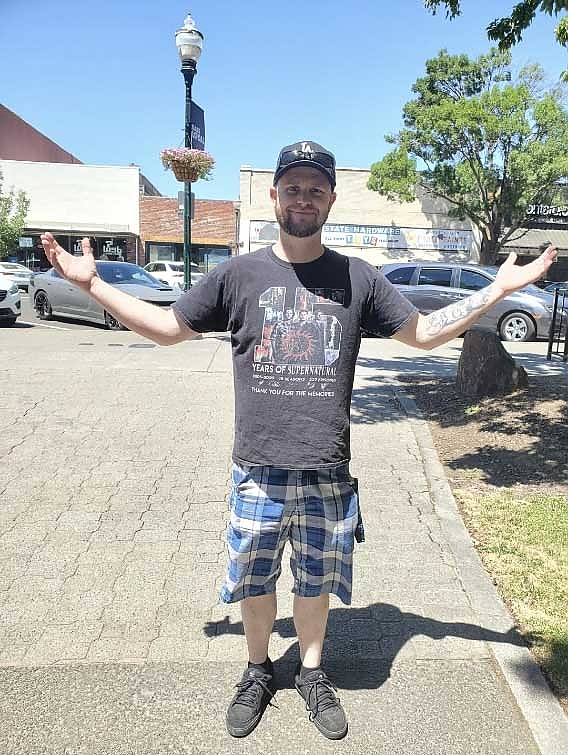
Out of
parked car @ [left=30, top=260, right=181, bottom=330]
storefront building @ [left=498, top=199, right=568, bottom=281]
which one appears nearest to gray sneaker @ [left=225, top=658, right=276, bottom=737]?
parked car @ [left=30, top=260, right=181, bottom=330]

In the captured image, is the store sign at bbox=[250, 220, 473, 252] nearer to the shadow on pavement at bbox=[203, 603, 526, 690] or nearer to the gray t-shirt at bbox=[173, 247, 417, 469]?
the shadow on pavement at bbox=[203, 603, 526, 690]

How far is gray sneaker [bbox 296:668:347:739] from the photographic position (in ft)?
7.68

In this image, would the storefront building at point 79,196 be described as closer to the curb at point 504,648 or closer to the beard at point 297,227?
the curb at point 504,648

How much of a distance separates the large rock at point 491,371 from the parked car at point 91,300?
25.0ft

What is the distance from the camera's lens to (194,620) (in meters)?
3.05

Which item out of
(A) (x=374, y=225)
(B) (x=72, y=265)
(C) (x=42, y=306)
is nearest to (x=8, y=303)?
(C) (x=42, y=306)

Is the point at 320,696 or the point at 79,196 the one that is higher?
the point at 79,196

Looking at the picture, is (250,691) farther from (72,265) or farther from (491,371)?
(491,371)

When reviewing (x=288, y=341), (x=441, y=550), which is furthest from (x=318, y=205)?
(x=441, y=550)

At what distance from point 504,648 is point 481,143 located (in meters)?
→ 26.3

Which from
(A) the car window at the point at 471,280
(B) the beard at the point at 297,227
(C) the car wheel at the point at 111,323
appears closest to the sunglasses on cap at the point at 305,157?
(B) the beard at the point at 297,227

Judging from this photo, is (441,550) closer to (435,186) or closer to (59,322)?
(59,322)

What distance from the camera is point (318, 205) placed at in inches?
90.0

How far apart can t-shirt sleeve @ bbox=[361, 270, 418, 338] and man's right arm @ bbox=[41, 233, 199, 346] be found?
2.17 feet
